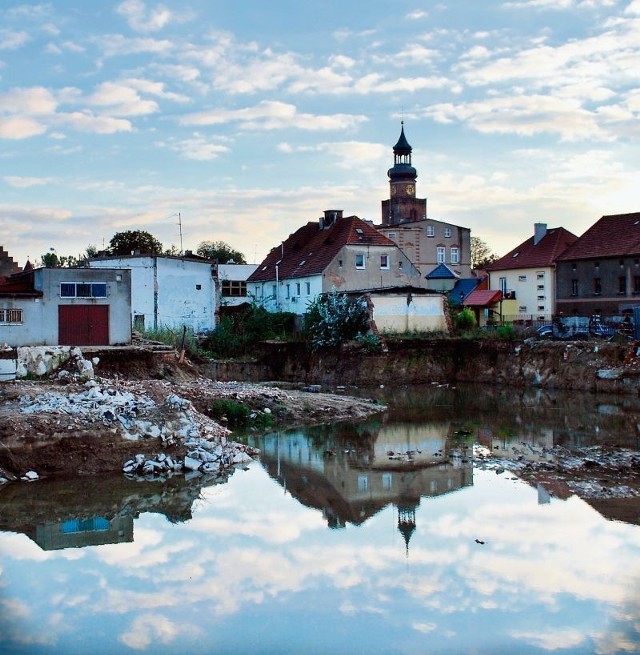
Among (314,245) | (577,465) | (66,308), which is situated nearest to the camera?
(577,465)

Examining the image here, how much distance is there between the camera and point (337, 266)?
5188 cm

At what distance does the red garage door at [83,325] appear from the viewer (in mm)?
33734

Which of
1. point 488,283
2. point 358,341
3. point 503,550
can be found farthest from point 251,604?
point 488,283

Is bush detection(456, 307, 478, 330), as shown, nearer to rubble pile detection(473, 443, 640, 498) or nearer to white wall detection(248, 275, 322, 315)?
white wall detection(248, 275, 322, 315)

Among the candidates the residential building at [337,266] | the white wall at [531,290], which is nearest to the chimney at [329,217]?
the residential building at [337,266]

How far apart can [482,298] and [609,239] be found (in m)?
9.50

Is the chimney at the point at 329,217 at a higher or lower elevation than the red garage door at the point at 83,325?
higher

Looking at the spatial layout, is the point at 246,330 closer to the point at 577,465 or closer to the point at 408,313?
the point at 408,313

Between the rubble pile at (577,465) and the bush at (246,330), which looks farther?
the bush at (246,330)

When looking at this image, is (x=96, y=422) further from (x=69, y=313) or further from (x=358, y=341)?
(x=358, y=341)

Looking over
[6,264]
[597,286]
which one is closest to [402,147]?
[597,286]

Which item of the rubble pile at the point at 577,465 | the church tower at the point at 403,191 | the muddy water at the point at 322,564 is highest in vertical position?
the church tower at the point at 403,191

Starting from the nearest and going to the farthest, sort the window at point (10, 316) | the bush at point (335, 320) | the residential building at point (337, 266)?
the window at point (10, 316)
the bush at point (335, 320)
the residential building at point (337, 266)

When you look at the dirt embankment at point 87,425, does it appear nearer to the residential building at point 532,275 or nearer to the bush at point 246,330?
the bush at point 246,330
